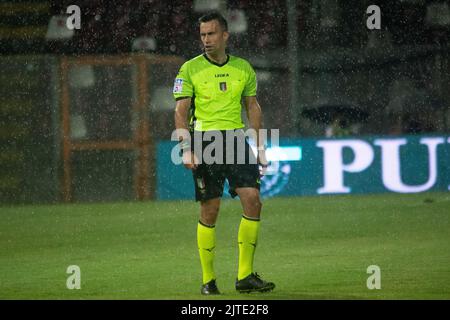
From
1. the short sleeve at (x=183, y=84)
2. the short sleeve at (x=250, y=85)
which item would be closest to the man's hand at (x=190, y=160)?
the short sleeve at (x=183, y=84)

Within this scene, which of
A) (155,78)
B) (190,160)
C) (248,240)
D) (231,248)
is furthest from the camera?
(155,78)

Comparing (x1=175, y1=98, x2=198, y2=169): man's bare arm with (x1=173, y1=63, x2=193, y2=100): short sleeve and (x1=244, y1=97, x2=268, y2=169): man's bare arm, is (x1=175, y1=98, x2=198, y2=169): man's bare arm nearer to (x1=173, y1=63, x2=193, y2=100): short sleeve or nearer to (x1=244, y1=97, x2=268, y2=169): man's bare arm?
(x1=173, y1=63, x2=193, y2=100): short sleeve

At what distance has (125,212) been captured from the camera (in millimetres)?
16328

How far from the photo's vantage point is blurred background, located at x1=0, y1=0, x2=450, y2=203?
19.1 metres

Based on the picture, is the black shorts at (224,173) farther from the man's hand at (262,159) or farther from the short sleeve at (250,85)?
the short sleeve at (250,85)

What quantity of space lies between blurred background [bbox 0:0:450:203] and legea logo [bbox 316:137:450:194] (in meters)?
0.27

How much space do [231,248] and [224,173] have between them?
3.30 meters

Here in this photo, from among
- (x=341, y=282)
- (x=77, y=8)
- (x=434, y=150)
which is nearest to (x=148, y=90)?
(x=77, y=8)

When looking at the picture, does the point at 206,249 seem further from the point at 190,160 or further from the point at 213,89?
the point at 213,89

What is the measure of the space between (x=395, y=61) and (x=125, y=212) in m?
8.34

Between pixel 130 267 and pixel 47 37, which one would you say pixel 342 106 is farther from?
pixel 130 267

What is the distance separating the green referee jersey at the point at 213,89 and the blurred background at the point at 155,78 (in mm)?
9309

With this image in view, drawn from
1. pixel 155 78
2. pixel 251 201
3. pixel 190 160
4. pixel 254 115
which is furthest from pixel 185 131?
pixel 155 78

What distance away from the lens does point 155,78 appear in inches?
765
